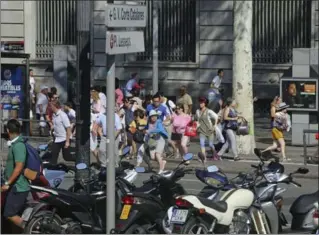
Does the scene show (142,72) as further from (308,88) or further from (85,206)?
(85,206)

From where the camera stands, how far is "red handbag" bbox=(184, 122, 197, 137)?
20.4m

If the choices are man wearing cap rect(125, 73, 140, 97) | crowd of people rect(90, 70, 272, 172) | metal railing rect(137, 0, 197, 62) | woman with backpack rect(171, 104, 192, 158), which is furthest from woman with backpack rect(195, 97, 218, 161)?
metal railing rect(137, 0, 197, 62)

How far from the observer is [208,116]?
20.5 m

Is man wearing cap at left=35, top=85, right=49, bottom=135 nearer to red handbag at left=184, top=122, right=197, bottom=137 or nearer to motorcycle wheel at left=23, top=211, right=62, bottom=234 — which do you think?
red handbag at left=184, top=122, right=197, bottom=137

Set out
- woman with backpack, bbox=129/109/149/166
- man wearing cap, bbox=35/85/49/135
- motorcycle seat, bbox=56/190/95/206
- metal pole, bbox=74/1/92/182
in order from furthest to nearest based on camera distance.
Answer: man wearing cap, bbox=35/85/49/135, woman with backpack, bbox=129/109/149/166, metal pole, bbox=74/1/92/182, motorcycle seat, bbox=56/190/95/206

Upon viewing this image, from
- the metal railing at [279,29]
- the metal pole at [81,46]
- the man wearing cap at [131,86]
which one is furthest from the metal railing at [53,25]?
the metal pole at [81,46]

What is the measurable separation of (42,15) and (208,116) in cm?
1459

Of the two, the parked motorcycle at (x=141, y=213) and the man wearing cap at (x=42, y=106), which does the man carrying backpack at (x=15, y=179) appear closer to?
the parked motorcycle at (x=141, y=213)

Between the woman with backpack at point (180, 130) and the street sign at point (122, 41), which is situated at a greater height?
the street sign at point (122, 41)

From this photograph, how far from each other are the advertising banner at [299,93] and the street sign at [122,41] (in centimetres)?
1315

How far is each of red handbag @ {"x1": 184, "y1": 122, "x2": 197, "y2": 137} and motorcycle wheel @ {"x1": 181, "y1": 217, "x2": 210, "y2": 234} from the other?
10.7m

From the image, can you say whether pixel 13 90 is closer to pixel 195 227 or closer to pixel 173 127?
pixel 173 127

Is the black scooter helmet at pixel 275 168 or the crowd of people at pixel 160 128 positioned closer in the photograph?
the black scooter helmet at pixel 275 168

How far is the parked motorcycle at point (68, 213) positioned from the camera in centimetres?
1052
